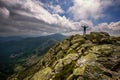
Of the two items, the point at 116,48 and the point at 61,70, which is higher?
the point at 116,48

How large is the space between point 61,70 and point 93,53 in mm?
20633

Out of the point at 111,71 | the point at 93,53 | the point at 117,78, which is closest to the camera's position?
the point at 117,78

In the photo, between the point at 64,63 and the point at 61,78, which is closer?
the point at 61,78

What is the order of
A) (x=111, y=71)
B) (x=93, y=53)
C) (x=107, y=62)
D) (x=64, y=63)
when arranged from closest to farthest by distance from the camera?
1. (x=111, y=71)
2. (x=107, y=62)
3. (x=93, y=53)
4. (x=64, y=63)

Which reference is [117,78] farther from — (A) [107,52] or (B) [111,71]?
(A) [107,52]

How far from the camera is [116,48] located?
284 ft

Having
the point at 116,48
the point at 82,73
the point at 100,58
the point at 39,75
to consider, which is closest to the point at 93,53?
the point at 100,58

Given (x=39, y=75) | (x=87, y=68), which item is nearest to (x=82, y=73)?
(x=87, y=68)

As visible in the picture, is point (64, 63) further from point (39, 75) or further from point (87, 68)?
point (87, 68)

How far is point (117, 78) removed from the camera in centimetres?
6275

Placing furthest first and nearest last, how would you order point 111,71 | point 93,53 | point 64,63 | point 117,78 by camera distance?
point 64,63 → point 93,53 → point 111,71 → point 117,78

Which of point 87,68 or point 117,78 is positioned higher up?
point 87,68

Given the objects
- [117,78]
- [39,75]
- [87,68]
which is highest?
[87,68]

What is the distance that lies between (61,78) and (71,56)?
20.4m
